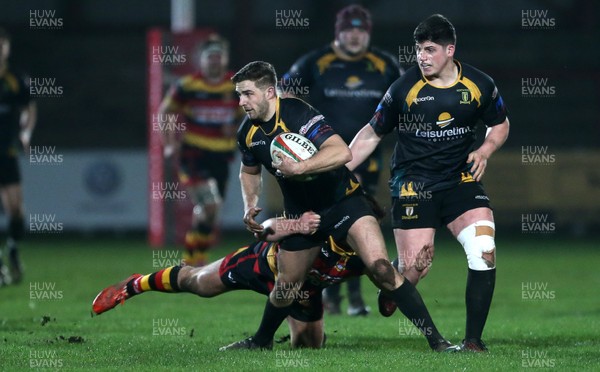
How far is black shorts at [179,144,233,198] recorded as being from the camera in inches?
532

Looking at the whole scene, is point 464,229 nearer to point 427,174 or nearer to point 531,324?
point 427,174

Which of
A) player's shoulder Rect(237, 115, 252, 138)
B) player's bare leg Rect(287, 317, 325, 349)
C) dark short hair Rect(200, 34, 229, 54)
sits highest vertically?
dark short hair Rect(200, 34, 229, 54)

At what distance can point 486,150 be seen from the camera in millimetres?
7738

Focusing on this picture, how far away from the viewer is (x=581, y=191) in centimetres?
2020

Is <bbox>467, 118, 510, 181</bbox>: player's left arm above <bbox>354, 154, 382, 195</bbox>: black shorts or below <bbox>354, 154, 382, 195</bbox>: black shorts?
above

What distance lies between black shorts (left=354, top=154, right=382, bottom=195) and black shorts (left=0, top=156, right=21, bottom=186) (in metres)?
4.58

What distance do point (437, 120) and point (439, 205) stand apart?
1.90ft

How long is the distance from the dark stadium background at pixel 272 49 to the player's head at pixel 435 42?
16552 mm

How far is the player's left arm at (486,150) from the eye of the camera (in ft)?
25.2

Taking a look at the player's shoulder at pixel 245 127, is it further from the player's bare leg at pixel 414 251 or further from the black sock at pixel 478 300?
the black sock at pixel 478 300

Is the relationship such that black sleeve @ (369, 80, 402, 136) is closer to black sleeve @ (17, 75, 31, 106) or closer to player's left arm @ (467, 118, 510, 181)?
player's left arm @ (467, 118, 510, 181)

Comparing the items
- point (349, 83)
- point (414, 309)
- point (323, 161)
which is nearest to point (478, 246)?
point (414, 309)

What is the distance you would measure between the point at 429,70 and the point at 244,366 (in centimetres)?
235

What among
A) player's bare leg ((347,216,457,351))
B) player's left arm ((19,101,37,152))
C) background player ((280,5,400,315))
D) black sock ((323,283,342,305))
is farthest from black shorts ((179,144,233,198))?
player's bare leg ((347,216,457,351))
